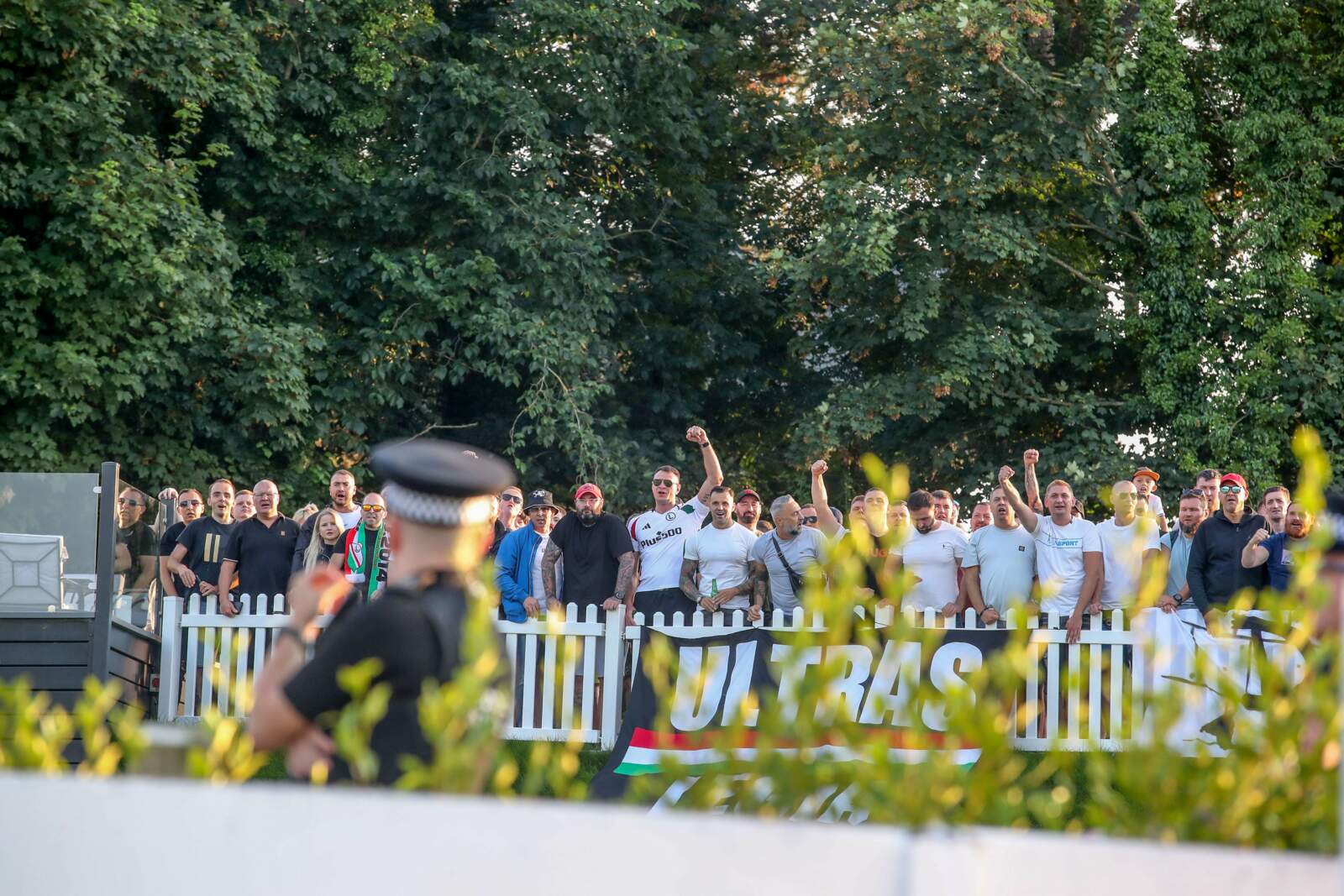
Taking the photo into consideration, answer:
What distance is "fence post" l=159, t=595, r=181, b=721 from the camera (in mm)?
11992

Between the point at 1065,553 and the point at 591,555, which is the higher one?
the point at 1065,553

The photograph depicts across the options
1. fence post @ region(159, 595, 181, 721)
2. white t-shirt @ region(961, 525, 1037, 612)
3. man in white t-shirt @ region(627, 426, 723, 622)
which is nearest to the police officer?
white t-shirt @ region(961, 525, 1037, 612)

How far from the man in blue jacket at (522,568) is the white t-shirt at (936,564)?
8.78ft

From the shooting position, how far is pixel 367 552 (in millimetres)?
11867

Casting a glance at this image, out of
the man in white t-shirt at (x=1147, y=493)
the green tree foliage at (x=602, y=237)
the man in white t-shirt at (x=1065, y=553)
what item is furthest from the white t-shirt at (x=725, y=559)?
the green tree foliage at (x=602, y=237)

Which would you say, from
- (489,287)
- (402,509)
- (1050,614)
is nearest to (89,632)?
(1050,614)

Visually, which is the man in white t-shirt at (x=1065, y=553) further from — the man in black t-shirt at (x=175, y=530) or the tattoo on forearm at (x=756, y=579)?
the man in black t-shirt at (x=175, y=530)

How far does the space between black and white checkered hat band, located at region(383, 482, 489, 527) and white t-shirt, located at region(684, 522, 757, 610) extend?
814 cm

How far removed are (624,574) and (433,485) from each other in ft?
27.5

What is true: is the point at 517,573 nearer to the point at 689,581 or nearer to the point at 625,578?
the point at 625,578

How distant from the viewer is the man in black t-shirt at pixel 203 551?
12391 mm

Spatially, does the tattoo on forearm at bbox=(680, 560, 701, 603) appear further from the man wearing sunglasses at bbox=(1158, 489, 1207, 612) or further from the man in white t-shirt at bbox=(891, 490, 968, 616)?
A: the man wearing sunglasses at bbox=(1158, 489, 1207, 612)

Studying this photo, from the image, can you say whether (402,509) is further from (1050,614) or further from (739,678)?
(1050,614)

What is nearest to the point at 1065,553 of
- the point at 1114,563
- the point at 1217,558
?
the point at 1114,563
